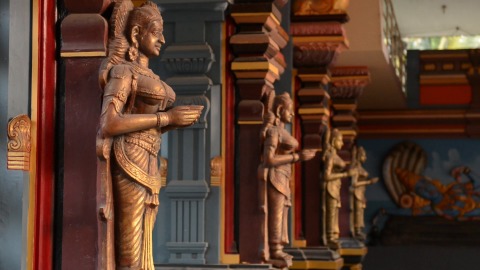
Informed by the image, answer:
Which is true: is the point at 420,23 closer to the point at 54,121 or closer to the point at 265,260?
the point at 265,260

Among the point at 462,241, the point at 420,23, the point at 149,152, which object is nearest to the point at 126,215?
the point at 149,152

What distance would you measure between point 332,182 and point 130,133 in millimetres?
7074

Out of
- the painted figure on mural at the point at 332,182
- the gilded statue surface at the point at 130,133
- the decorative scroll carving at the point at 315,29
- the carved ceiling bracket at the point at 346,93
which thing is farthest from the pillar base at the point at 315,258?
the gilded statue surface at the point at 130,133

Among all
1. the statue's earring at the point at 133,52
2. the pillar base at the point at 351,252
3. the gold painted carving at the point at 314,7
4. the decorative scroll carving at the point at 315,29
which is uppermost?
the gold painted carving at the point at 314,7

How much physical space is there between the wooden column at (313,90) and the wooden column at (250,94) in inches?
88.0

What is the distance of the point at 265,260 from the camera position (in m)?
6.83

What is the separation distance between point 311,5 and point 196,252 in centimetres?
342

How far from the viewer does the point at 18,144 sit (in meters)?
3.82

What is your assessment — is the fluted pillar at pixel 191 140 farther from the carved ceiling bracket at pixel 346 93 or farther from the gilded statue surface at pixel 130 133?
the carved ceiling bracket at pixel 346 93

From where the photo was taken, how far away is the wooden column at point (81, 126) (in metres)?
3.96

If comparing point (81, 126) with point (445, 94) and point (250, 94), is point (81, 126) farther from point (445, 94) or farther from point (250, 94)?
point (445, 94)

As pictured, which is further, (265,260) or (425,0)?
(425,0)

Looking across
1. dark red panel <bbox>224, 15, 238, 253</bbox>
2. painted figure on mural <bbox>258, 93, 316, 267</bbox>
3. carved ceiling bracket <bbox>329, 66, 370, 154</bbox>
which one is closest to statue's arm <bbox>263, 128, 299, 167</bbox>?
painted figure on mural <bbox>258, 93, 316, 267</bbox>

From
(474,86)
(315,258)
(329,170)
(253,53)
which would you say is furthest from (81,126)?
(474,86)
